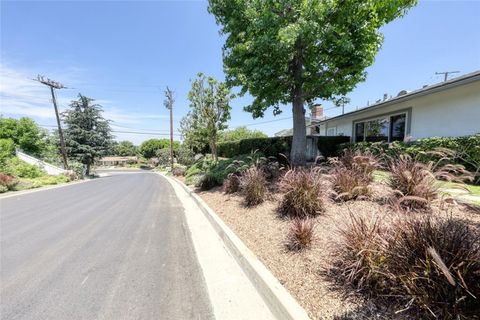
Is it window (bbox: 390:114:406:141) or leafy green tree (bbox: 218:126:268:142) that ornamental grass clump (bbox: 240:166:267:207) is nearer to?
window (bbox: 390:114:406:141)

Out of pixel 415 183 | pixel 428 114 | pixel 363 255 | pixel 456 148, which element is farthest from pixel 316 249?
pixel 428 114

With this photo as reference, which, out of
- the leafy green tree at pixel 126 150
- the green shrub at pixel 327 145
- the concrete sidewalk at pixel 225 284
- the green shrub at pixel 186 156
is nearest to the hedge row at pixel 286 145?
the green shrub at pixel 327 145

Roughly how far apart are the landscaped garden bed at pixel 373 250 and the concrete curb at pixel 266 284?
0.36 feet

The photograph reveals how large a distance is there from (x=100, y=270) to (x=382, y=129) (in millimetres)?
14960

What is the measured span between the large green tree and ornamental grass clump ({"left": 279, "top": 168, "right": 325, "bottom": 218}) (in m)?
4.03

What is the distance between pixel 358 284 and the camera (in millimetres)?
2502

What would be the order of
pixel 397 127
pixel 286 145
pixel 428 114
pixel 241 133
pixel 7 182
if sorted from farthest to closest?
pixel 241 133 → pixel 7 182 → pixel 286 145 → pixel 397 127 → pixel 428 114

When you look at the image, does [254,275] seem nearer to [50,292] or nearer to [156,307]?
[156,307]

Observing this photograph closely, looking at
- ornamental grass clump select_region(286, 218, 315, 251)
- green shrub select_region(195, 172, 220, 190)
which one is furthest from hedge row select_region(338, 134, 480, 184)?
green shrub select_region(195, 172, 220, 190)

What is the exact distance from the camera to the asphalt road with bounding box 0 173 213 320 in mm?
2783

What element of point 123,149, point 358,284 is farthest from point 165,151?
point 358,284

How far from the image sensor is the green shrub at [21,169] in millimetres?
18484

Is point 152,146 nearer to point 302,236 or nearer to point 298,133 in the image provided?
point 298,133

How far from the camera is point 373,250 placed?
252 centimetres
